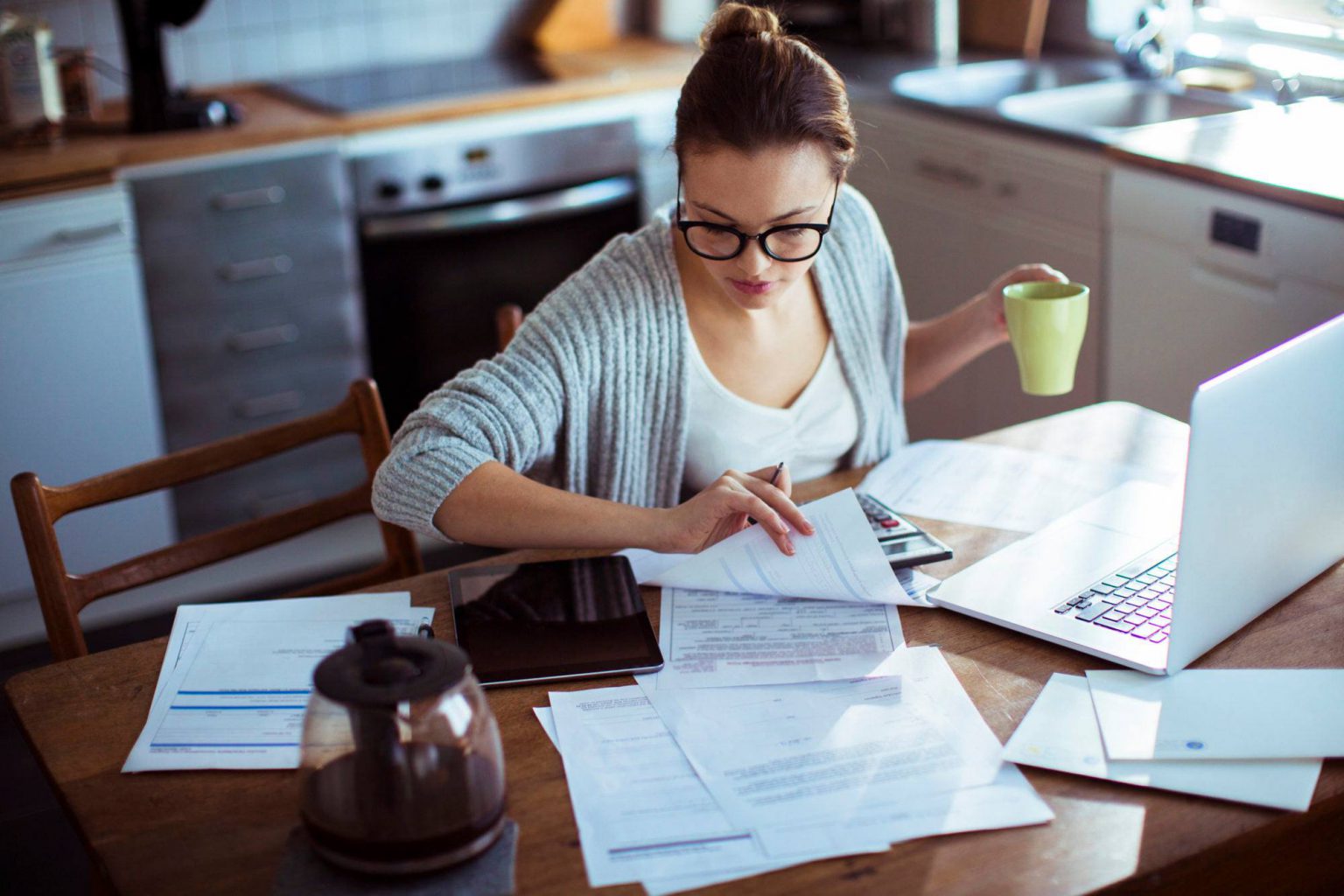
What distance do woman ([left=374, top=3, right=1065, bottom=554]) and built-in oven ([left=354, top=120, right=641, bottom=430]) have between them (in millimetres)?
1391

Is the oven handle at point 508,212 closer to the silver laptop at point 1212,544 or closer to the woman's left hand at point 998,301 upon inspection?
the woman's left hand at point 998,301

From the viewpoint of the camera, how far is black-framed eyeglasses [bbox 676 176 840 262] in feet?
4.88

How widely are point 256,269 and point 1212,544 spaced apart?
2219 mm

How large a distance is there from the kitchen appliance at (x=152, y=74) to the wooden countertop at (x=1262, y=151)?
71.3 inches

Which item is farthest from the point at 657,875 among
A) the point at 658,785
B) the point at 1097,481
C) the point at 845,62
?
the point at 845,62

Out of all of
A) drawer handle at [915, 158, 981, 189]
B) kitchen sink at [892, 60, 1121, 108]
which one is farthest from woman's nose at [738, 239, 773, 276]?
kitchen sink at [892, 60, 1121, 108]

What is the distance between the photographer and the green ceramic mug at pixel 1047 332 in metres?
1.50

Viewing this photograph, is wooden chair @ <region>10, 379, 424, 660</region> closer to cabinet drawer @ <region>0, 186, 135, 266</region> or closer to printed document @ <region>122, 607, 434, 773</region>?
printed document @ <region>122, 607, 434, 773</region>

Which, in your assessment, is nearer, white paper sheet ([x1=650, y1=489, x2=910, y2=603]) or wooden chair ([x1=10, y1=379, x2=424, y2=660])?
white paper sheet ([x1=650, y1=489, x2=910, y2=603])

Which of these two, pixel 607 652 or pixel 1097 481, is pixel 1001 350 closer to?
pixel 1097 481

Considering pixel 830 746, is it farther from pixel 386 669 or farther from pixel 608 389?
pixel 608 389

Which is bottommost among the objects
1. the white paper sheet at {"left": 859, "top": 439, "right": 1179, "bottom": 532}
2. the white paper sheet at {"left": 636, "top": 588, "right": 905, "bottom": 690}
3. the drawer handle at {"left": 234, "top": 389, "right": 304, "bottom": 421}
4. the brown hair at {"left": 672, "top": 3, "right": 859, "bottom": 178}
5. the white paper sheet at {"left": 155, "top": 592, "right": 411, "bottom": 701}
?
the drawer handle at {"left": 234, "top": 389, "right": 304, "bottom": 421}

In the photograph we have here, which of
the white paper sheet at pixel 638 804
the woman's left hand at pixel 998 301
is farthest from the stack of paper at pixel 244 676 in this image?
the woman's left hand at pixel 998 301

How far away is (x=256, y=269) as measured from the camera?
2.93 meters
